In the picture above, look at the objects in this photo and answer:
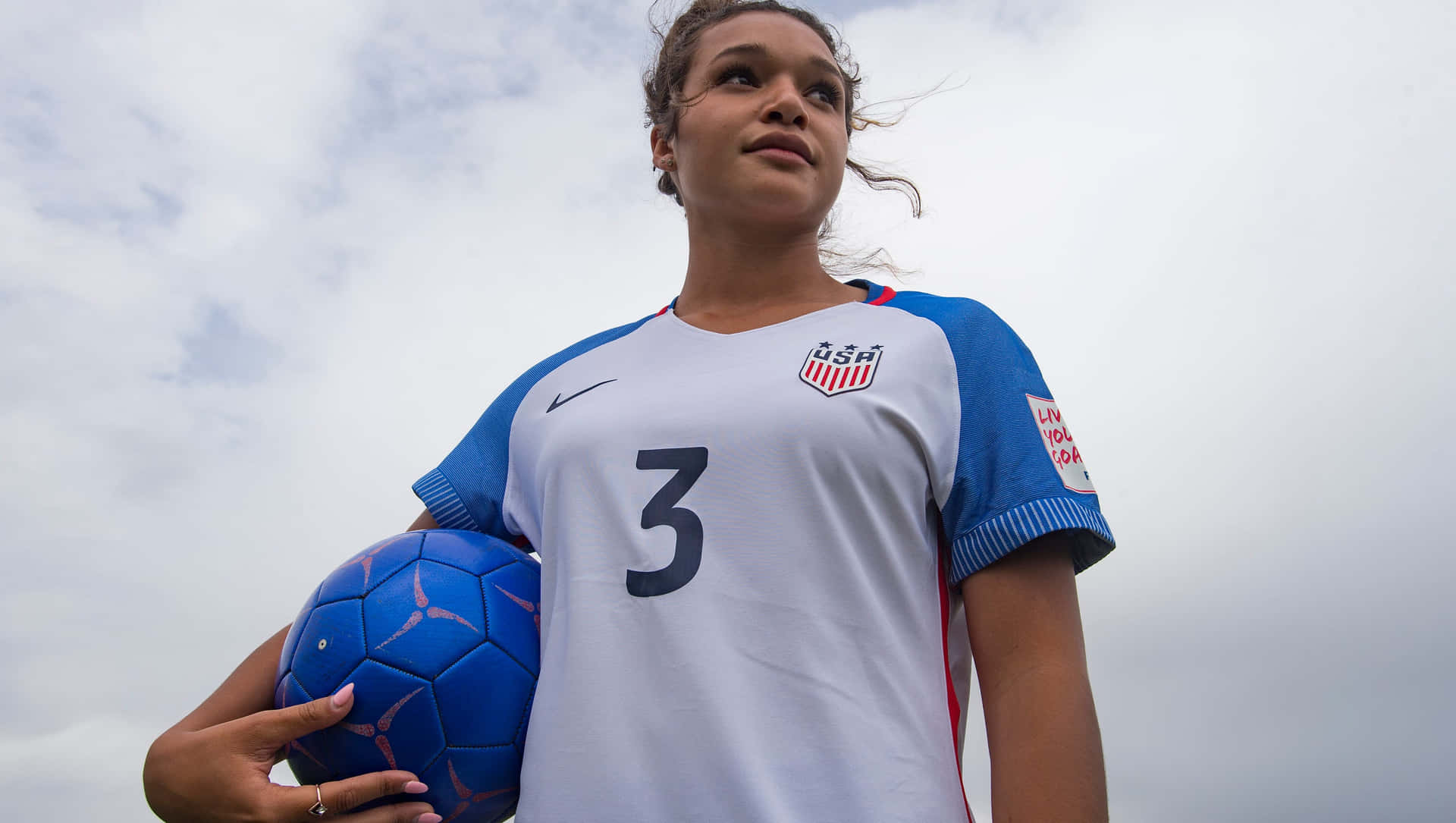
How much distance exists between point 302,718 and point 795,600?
3.50 feet

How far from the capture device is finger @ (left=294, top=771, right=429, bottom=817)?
7.19 ft

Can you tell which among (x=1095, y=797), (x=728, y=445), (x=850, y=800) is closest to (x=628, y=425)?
(x=728, y=445)

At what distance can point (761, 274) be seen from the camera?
3021mm

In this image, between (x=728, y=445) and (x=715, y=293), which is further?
(x=715, y=293)

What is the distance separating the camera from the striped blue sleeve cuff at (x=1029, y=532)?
7.14 feet

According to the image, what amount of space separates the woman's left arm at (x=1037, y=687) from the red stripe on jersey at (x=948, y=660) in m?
0.06

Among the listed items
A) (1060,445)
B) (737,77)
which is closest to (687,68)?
(737,77)

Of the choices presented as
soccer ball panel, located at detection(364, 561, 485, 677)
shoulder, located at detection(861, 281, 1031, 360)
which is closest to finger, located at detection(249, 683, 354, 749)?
soccer ball panel, located at detection(364, 561, 485, 677)

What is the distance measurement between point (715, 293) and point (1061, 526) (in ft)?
4.25

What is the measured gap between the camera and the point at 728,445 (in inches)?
93.6

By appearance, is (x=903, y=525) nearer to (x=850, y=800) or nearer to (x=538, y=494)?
(x=850, y=800)

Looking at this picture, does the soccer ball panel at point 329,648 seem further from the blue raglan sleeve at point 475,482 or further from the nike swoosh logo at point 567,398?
the nike swoosh logo at point 567,398

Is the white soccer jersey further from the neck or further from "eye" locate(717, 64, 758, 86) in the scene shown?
"eye" locate(717, 64, 758, 86)

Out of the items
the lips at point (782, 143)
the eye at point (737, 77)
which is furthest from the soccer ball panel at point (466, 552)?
the eye at point (737, 77)
